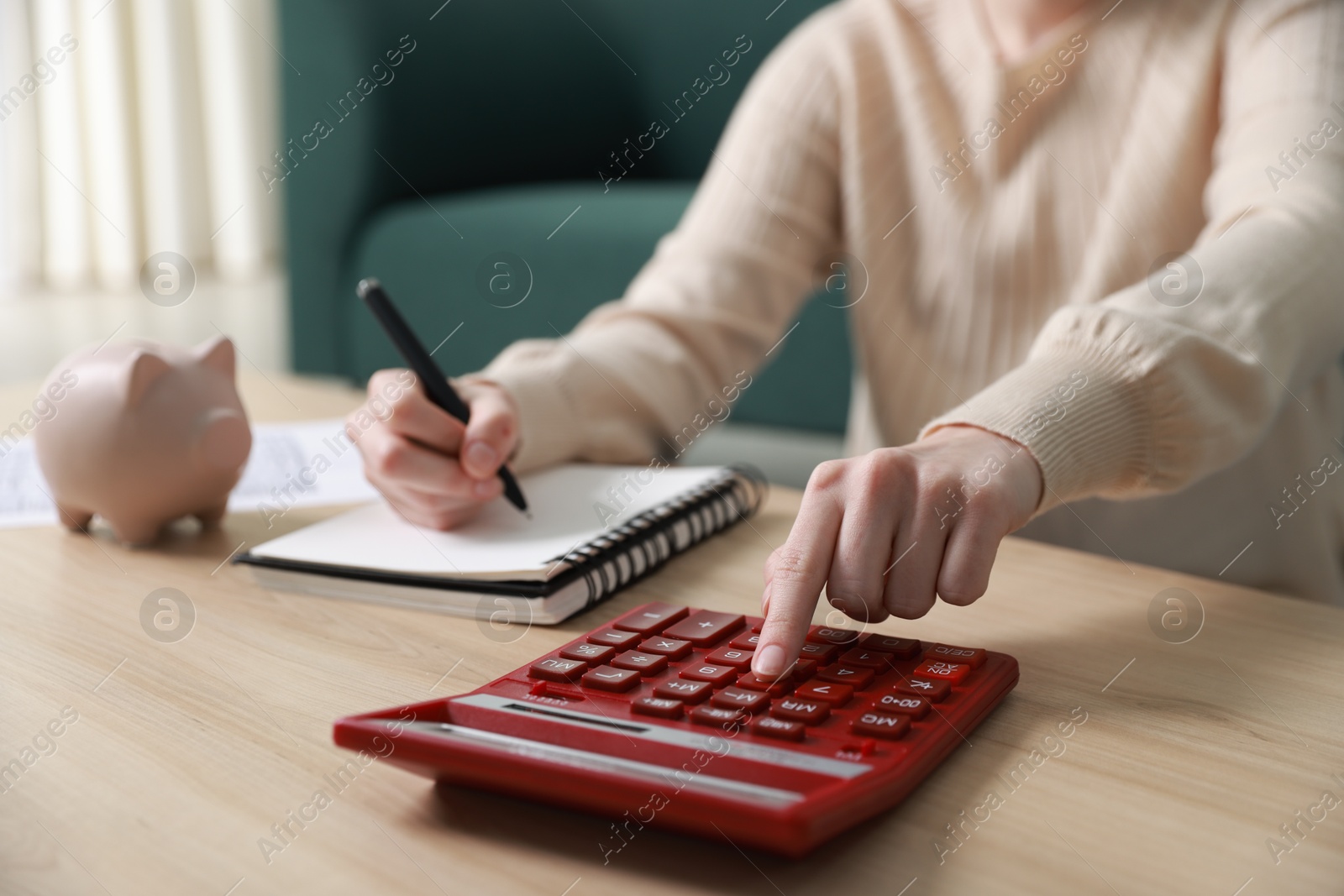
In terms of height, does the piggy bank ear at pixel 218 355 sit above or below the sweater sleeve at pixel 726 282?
above

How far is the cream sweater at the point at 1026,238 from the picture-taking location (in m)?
0.71

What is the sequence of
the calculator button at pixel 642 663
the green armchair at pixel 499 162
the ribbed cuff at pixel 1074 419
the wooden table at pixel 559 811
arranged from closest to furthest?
the wooden table at pixel 559 811
the calculator button at pixel 642 663
the ribbed cuff at pixel 1074 419
the green armchair at pixel 499 162

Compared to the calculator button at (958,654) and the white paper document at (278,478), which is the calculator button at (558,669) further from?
the white paper document at (278,478)

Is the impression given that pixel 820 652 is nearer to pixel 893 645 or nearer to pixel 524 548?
pixel 893 645

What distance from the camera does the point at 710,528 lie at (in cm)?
65

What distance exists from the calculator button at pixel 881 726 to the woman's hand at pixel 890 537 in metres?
0.07

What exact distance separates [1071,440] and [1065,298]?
0.41 metres

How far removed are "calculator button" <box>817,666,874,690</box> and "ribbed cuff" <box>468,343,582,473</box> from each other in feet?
1.06

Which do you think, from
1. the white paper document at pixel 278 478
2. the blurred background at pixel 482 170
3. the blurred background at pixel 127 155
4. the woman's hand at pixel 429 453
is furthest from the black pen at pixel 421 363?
the blurred background at pixel 127 155

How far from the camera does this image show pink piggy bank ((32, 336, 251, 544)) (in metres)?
0.61

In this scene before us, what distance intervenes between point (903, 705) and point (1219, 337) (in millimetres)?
313

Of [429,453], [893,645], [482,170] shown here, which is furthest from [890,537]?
[482,170]

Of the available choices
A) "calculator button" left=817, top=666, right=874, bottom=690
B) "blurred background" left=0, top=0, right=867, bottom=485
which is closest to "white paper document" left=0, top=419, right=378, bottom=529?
"calculator button" left=817, top=666, right=874, bottom=690

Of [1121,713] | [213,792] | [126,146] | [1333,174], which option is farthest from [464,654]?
[126,146]
